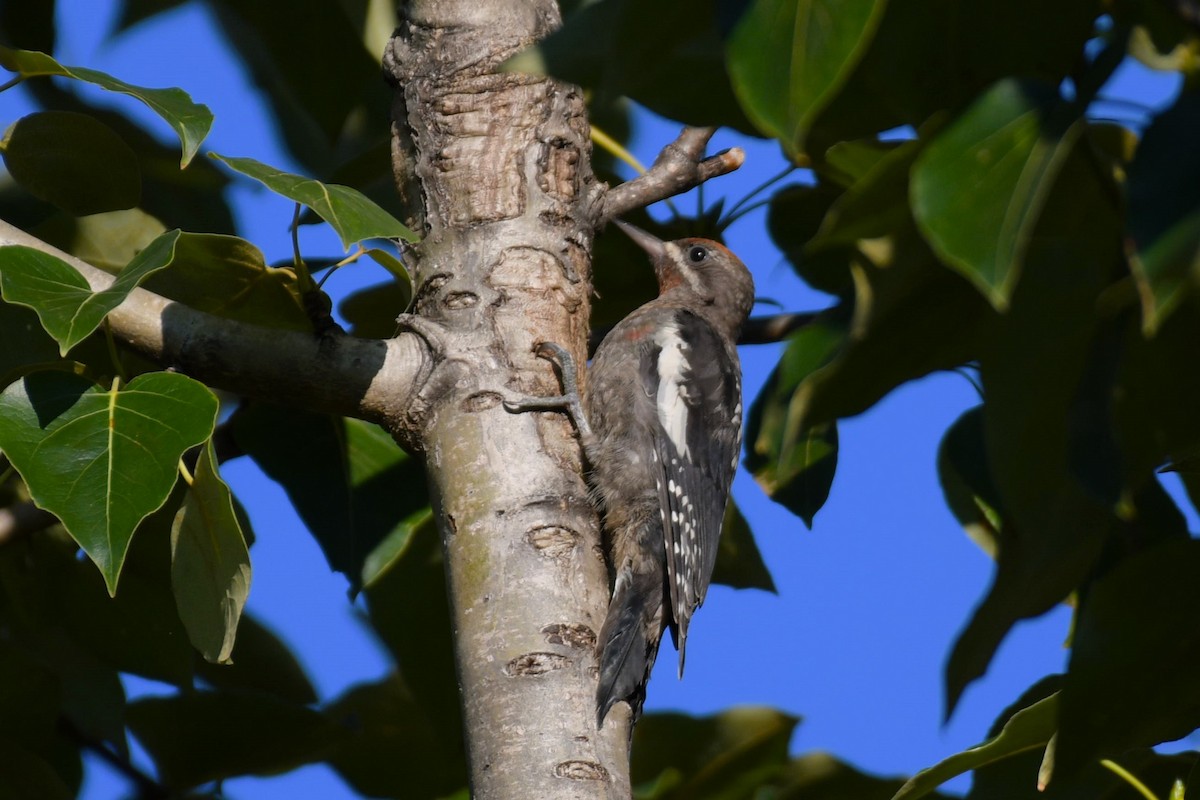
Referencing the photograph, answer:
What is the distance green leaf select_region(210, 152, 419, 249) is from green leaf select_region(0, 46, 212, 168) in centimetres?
6

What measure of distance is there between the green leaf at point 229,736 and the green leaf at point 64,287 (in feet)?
3.32

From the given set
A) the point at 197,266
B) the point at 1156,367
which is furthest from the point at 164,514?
the point at 1156,367

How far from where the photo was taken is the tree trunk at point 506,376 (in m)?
1.91

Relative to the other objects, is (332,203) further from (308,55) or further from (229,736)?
(229,736)

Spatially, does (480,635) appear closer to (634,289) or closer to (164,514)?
(164,514)

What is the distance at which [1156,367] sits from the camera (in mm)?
1021

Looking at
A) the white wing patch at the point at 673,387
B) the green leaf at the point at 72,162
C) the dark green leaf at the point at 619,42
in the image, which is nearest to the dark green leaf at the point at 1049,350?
the dark green leaf at the point at 619,42

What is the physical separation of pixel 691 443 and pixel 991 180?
2825mm

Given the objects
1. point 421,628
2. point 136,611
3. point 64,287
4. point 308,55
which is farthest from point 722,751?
point 308,55

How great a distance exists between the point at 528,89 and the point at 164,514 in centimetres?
115

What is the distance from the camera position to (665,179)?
2.78 metres

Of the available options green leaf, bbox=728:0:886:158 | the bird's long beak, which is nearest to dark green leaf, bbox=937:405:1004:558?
the bird's long beak

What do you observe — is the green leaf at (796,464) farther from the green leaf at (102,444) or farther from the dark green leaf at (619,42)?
the green leaf at (102,444)

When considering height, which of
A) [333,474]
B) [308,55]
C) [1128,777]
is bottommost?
[1128,777]
